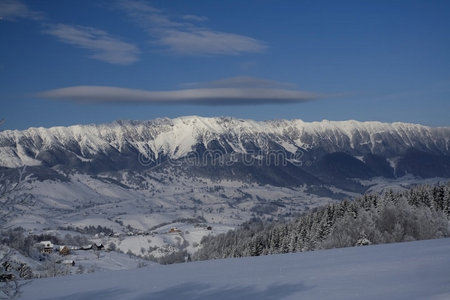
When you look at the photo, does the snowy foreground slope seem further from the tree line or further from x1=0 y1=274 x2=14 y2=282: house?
the tree line

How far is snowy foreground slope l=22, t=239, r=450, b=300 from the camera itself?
1023 centimetres

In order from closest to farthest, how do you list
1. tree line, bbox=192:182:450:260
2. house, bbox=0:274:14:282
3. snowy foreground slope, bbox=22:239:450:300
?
house, bbox=0:274:14:282 → snowy foreground slope, bbox=22:239:450:300 → tree line, bbox=192:182:450:260

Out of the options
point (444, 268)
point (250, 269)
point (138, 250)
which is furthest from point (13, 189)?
point (138, 250)

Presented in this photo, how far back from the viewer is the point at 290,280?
12.4 metres

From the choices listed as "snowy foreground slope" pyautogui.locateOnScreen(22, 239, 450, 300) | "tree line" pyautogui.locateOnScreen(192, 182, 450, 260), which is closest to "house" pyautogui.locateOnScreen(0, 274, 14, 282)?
"snowy foreground slope" pyautogui.locateOnScreen(22, 239, 450, 300)

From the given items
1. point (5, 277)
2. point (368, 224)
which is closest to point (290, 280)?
point (5, 277)

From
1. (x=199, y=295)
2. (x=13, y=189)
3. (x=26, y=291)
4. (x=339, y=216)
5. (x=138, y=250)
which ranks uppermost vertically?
(x=13, y=189)

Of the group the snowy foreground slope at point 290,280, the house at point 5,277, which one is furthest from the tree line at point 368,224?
the house at point 5,277

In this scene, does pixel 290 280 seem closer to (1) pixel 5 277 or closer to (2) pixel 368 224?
(1) pixel 5 277

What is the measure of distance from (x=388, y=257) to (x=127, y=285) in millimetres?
8357

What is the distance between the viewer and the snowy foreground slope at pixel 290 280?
10227mm

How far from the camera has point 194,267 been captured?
57.3 feet

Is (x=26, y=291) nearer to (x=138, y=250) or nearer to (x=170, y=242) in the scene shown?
(x=138, y=250)

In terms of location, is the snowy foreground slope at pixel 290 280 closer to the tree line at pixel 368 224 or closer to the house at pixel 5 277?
the house at pixel 5 277
